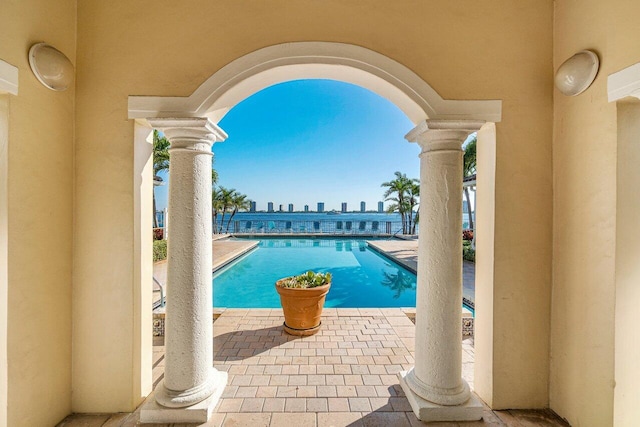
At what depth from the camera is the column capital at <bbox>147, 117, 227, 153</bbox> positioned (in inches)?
103

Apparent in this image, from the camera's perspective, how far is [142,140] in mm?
2840

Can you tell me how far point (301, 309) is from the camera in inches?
172

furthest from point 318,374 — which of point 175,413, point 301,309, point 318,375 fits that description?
point 175,413

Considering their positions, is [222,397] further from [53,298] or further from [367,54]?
[367,54]

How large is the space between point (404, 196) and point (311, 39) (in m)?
24.1

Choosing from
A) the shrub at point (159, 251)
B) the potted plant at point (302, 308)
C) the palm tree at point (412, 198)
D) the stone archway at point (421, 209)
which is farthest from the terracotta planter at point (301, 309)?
the palm tree at point (412, 198)

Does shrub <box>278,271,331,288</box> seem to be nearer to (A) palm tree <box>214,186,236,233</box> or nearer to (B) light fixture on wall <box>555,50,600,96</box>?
(B) light fixture on wall <box>555,50,600,96</box>

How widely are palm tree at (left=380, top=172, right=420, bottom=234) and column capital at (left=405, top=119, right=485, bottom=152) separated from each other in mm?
23272

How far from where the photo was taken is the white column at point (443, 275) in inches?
105

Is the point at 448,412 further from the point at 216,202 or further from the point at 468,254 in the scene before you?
the point at 216,202


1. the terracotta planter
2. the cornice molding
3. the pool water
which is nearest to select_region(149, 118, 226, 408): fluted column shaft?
the cornice molding

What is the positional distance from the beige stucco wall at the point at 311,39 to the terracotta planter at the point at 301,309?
7.05ft

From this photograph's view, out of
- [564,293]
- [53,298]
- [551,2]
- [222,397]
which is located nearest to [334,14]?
[551,2]

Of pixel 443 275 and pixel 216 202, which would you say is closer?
pixel 443 275
